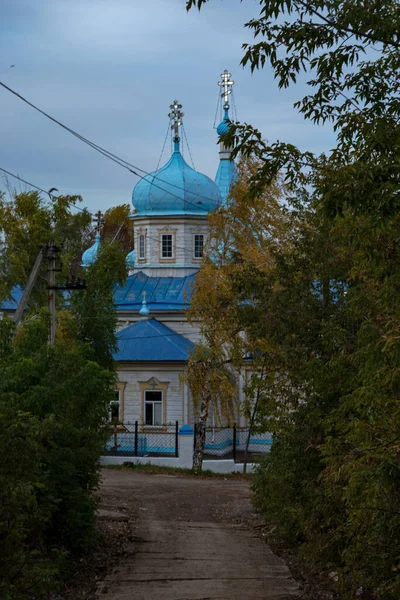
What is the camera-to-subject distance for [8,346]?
14227 millimetres

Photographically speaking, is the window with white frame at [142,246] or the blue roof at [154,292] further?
the window with white frame at [142,246]

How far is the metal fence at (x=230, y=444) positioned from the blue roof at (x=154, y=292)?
5444mm

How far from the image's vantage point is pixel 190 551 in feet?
53.1

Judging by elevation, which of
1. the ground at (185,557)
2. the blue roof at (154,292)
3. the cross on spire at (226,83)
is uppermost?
the cross on spire at (226,83)

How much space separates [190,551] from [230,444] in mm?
21192

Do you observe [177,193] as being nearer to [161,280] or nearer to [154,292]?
[161,280]

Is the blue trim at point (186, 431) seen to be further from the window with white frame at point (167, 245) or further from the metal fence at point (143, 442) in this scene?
the window with white frame at point (167, 245)

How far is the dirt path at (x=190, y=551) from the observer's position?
13234mm

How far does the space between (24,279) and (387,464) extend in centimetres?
2547

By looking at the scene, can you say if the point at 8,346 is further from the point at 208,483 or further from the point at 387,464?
the point at 208,483

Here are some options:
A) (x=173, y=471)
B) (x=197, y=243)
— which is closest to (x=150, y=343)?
(x=197, y=243)

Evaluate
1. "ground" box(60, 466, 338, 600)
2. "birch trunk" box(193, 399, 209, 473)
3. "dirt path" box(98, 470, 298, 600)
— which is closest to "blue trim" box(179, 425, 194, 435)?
"birch trunk" box(193, 399, 209, 473)

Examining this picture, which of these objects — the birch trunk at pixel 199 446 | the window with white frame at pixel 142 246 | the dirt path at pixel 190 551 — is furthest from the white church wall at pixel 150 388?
the dirt path at pixel 190 551

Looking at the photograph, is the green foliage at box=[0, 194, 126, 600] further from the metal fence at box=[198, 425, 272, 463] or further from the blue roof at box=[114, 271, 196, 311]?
the blue roof at box=[114, 271, 196, 311]
